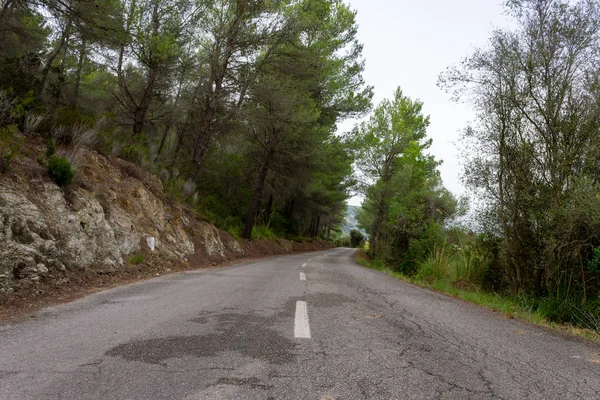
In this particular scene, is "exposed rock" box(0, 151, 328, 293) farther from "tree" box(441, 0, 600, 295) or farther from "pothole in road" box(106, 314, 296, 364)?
"tree" box(441, 0, 600, 295)

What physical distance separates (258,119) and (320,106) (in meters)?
6.40

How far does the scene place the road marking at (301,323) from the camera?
4.28 meters

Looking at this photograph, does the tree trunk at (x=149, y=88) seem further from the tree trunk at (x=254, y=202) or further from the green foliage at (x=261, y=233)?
the green foliage at (x=261, y=233)

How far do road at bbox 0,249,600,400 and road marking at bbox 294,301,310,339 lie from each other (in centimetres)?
2

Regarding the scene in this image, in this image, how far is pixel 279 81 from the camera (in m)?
16.3

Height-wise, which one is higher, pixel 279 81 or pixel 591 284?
pixel 279 81

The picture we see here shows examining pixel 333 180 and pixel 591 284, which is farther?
pixel 333 180

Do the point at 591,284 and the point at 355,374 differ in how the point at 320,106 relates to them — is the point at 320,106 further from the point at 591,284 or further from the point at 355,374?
the point at 355,374

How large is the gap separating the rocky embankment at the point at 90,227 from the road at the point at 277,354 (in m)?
1.36

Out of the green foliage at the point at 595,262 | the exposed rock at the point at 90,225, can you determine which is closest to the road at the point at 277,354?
the exposed rock at the point at 90,225

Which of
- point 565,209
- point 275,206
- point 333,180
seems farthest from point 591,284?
point 275,206

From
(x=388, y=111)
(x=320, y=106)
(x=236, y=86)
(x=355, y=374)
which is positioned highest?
(x=388, y=111)

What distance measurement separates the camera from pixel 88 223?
843 centimetres

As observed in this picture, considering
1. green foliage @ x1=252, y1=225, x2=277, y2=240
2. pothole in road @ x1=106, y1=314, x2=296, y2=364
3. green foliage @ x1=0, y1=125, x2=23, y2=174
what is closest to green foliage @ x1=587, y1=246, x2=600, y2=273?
pothole in road @ x1=106, y1=314, x2=296, y2=364
